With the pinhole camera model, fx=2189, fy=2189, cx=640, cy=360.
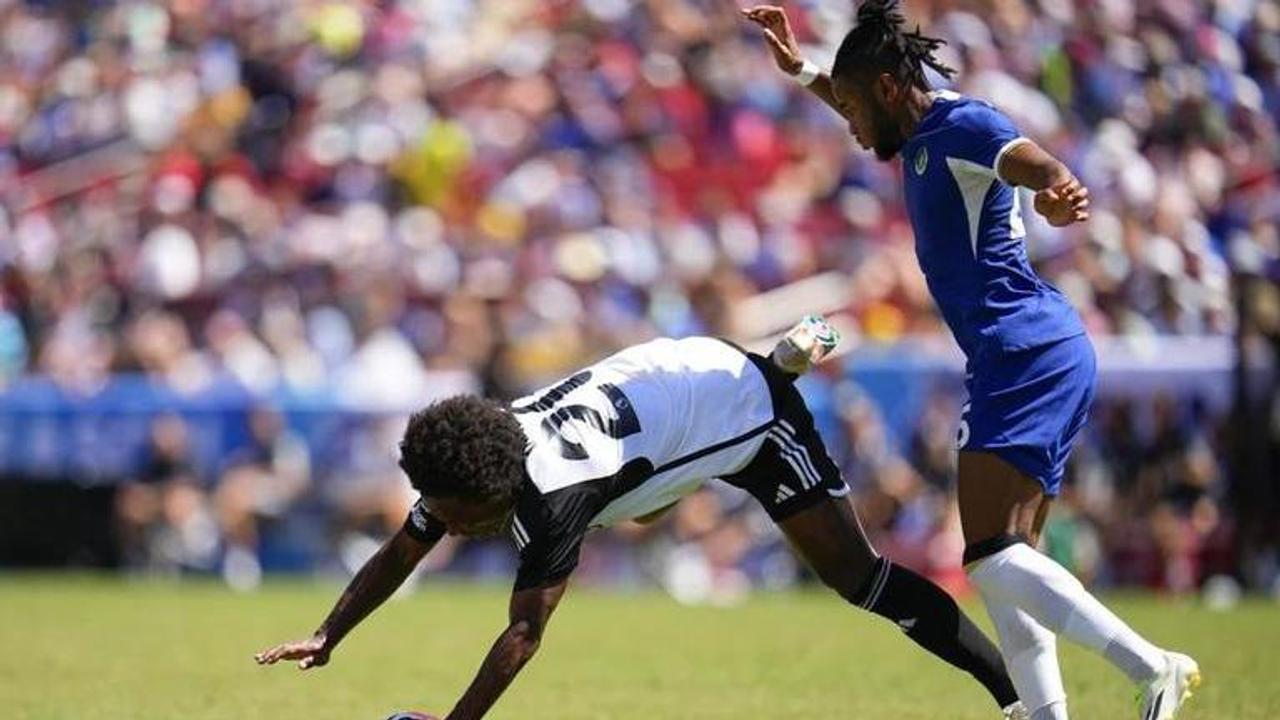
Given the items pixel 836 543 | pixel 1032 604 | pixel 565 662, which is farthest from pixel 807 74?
pixel 565 662

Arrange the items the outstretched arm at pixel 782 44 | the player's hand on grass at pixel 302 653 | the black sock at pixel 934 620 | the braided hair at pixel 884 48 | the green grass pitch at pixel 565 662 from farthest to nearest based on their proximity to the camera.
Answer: the green grass pitch at pixel 565 662
the outstretched arm at pixel 782 44
the black sock at pixel 934 620
the braided hair at pixel 884 48
the player's hand on grass at pixel 302 653

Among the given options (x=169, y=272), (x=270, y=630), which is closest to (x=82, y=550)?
(x=169, y=272)

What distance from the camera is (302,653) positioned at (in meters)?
7.71

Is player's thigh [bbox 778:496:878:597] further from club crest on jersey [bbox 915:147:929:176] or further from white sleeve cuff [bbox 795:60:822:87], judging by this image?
white sleeve cuff [bbox 795:60:822:87]

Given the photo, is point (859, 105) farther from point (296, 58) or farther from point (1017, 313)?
point (296, 58)

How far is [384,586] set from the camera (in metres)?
7.92

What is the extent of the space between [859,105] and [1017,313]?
953 millimetres

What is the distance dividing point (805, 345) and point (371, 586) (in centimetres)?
184

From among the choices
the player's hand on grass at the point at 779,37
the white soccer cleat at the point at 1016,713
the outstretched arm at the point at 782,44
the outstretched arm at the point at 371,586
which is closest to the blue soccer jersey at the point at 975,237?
the outstretched arm at the point at 782,44

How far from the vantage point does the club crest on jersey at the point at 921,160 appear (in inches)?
301

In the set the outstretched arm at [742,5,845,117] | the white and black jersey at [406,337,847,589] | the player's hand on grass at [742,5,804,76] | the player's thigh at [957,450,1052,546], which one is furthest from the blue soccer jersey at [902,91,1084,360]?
the player's hand on grass at [742,5,804,76]

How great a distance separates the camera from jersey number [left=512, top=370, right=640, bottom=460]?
7.46m

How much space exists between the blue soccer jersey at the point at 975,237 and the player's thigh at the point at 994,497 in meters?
0.40

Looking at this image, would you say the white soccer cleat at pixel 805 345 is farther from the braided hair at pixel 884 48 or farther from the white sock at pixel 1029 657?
the white sock at pixel 1029 657
